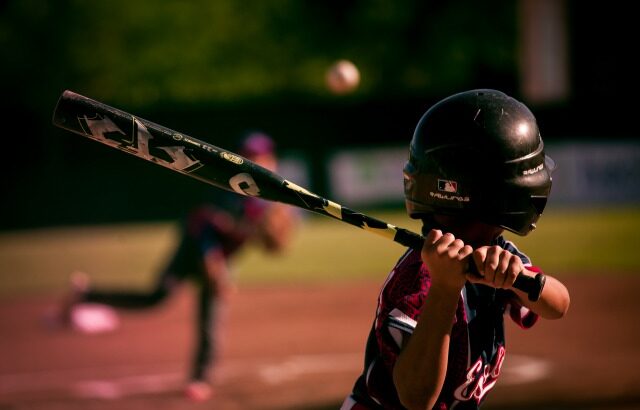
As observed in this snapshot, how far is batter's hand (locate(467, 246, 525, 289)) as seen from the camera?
2410 millimetres

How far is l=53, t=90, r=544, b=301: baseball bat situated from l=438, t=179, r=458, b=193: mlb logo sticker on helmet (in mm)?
319

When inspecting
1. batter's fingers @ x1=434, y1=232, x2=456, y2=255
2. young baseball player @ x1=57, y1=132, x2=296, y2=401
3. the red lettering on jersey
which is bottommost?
the red lettering on jersey

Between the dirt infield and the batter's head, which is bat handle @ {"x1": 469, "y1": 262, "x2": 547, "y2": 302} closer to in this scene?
the batter's head

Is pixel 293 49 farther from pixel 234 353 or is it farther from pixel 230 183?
pixel 230 183

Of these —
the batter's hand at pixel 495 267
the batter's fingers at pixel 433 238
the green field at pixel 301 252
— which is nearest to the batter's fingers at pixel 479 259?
the batter's hand at pixel 495 267

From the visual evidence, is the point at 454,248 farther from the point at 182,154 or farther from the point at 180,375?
the point at 180,375

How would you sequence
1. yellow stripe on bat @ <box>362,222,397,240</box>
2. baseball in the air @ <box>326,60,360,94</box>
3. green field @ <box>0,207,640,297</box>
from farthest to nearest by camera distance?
green field @ <box>0,207,640,297</box> < baseball in the air @ <box>326,60,360,94</box> < yellow stripe on bat @ <box>362,222,397,240</box>

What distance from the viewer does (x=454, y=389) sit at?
2.63 metres

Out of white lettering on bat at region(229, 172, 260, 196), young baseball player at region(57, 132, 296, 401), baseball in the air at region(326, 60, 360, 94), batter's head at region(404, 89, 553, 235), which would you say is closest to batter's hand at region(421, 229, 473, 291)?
Answer: batter's head at region(404, 89, 553, 235)

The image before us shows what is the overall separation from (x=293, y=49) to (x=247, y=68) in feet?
7.12

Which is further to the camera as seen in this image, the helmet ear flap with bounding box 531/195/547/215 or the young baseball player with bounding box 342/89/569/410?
the helmet ear flap with bounding box 531/195/547/215

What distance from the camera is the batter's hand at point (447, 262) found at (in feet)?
7.93

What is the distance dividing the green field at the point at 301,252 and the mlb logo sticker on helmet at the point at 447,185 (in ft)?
32.2

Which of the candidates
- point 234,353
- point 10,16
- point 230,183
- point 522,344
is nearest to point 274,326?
point 234,353
